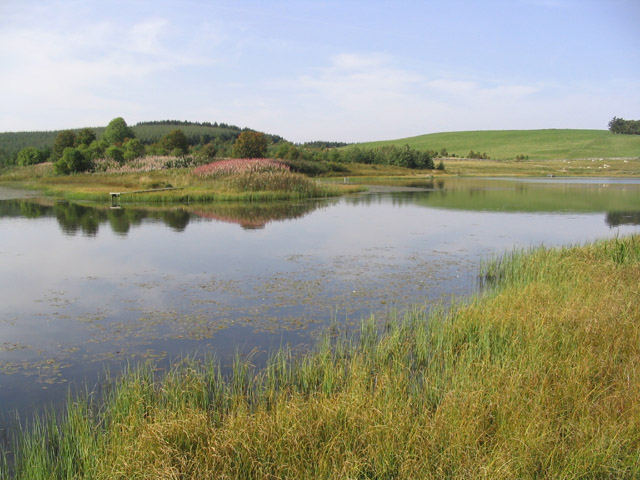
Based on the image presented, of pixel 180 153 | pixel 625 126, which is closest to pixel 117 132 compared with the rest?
pixel 180 153

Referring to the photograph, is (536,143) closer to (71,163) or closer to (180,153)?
(180,153)

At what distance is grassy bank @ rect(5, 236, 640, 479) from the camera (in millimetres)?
3479

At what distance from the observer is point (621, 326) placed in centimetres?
575

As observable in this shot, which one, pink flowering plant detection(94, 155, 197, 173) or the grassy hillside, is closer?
pink flowering plant detection(94, 155, 197, 173)

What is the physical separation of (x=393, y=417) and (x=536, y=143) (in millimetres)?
98503

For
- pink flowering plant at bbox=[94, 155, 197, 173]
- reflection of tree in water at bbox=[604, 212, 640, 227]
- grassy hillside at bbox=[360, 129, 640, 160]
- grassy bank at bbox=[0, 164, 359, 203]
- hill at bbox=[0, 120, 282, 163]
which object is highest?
hill at bbox=[0, 120, 282, 163]

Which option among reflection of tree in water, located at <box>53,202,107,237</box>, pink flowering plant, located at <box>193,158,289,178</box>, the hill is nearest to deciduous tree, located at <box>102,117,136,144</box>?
the hill

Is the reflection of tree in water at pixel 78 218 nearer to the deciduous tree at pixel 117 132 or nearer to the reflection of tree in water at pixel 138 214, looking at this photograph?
the reflection of tree in water at pixel 138 214

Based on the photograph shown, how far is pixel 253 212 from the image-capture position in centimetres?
2109

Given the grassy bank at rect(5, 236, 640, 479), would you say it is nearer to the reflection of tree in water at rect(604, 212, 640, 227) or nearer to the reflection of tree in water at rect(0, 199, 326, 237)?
the reflection of tree in water at rect(0, 199, 326, 237)

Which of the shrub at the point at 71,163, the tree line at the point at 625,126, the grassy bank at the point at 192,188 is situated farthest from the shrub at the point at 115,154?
the tree line at the point at 625,126

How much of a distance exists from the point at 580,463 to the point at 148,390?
346cm

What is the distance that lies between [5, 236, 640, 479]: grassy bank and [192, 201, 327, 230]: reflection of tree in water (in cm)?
1177

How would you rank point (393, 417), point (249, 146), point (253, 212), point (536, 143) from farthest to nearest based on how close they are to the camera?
1. point (536, 143)
2. point (249, 146)
3. point (253, 212)
4. point (393, 417)
